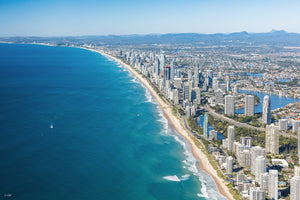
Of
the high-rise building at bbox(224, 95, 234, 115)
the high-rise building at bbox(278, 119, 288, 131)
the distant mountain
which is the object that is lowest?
the high-rise building at bbox(278, 119, 288, 131)

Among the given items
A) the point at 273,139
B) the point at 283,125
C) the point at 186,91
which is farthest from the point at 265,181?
the point at 186,91

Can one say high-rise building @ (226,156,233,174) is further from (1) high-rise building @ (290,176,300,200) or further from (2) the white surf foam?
(1) high-rise building @ (290,176,300,200)

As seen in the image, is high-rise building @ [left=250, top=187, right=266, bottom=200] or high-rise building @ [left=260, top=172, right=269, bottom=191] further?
high-rise building @ [left=260, top=172, right=269, bottom=191]

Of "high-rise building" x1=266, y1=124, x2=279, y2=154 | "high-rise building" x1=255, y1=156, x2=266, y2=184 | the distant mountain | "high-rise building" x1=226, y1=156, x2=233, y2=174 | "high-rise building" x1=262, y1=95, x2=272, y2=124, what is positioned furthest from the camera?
the distant mountain

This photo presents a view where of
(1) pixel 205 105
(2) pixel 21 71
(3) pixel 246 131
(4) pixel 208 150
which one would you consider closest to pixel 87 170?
(4) pixel 208 150

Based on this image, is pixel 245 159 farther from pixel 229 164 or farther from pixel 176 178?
pixel 176 178

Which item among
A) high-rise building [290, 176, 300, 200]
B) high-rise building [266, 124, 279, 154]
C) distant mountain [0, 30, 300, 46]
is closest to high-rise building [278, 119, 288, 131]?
high-rise building [266, 124, 279, 154]

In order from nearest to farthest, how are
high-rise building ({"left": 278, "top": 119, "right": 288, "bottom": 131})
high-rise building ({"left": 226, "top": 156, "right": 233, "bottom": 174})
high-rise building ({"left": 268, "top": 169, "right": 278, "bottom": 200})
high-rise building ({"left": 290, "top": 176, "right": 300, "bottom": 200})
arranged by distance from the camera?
1. high-rise building ({"left": 290, "top": 176, "right": 300, "bottom": 200})
2. high-rise building ({"left": 268, "top": 169, "right": 278, "bottom": 200})
3. high-rise building ({"left": 226, "top": 156, "right": 233, "bottom": 174})
4. high-rise building ({"left": 278, "top": 119, "right": 288, "bottom": 131})
